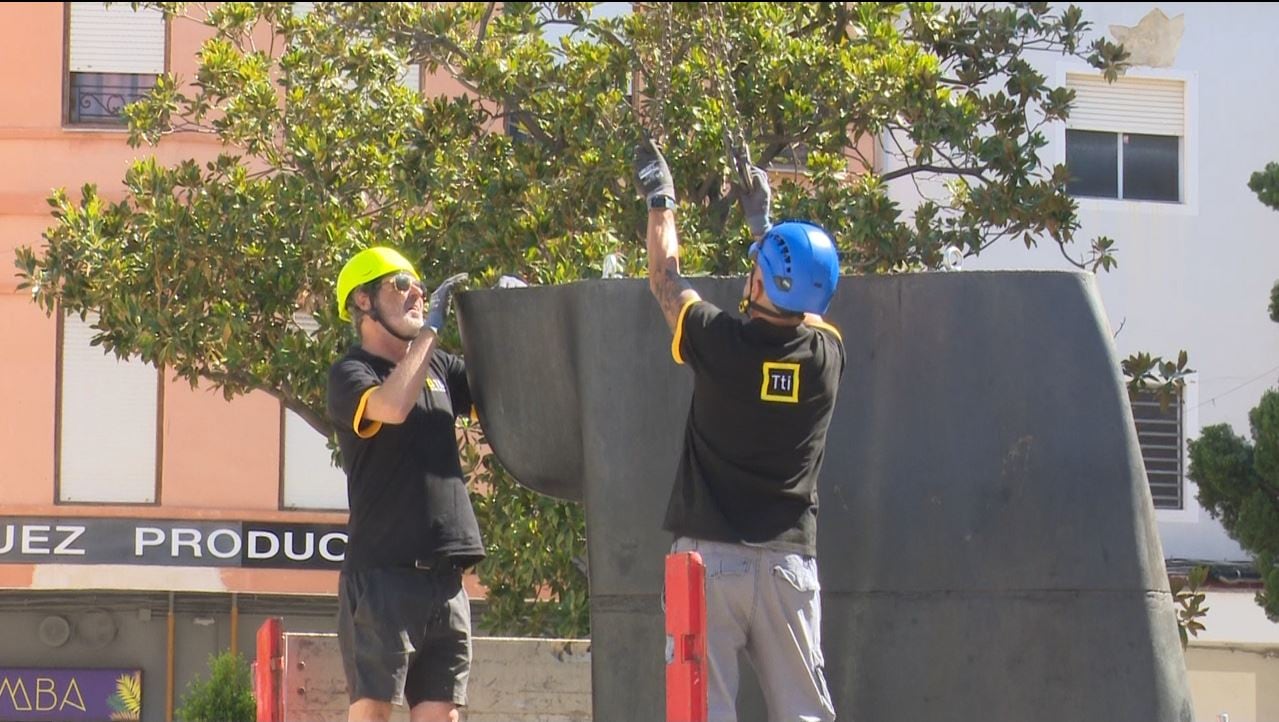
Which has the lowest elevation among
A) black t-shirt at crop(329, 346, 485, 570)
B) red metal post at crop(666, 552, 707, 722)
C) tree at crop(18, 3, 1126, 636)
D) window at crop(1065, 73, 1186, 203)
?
red metal post at crop(666, 552, 707, 722)

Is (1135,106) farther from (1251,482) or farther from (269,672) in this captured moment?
(269,672)

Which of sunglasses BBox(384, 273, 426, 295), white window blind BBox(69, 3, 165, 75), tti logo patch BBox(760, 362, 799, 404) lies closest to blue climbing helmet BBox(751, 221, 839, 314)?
tti logo patch BBox(760, 362, 799, 404)

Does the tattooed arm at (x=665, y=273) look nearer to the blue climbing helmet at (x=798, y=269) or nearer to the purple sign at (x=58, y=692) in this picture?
the blue climbing helmet at (x=798, y=269)

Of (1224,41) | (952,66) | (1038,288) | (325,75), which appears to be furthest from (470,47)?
(1224,41)

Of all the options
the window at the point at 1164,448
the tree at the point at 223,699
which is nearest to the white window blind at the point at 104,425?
the tree at the point at 223,699

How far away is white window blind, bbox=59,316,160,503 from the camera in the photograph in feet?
51.4

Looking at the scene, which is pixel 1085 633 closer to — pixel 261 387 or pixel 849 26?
pixel 261 387

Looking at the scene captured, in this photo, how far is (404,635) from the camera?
464 centimetres

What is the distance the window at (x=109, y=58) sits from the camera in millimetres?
16031

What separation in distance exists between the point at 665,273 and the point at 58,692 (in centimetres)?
1285

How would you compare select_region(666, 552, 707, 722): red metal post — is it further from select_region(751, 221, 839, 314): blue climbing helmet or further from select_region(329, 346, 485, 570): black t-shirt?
select_region(329, 346, 485, 570): black t-shirt

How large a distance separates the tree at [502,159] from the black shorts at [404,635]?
10.6 feet

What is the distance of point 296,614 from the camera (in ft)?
51.9

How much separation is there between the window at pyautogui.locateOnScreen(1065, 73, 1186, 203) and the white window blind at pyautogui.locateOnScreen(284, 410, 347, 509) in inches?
280
